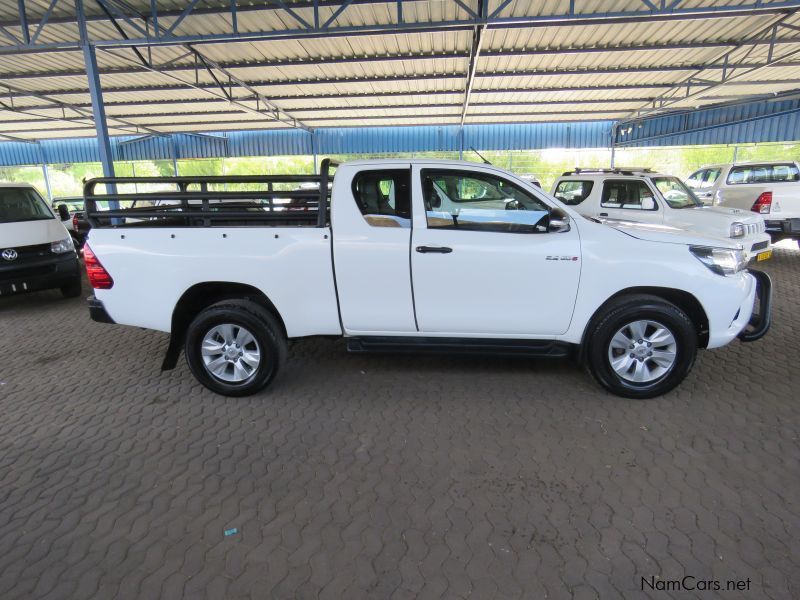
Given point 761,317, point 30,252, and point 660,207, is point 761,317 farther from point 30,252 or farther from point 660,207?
point 30,252

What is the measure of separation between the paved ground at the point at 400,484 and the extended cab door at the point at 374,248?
74 centimetres

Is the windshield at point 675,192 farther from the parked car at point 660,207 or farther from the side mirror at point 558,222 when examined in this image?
the side mirror at point 558,222

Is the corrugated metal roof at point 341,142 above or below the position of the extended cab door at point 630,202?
above

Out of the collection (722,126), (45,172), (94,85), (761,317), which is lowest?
(761,317)

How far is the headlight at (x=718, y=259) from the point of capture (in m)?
3.68

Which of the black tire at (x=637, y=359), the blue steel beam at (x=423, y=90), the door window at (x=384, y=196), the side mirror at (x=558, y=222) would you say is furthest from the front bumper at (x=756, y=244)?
the blue steel beam at (x=423, y=90)

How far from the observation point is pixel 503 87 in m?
14.0

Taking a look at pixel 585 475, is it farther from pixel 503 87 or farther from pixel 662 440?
pixel 503 87

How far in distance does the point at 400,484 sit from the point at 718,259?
301 centimetres

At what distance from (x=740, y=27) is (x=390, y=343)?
11353 mm

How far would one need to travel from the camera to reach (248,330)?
12.8 ft

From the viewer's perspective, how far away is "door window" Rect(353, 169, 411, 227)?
3.81m

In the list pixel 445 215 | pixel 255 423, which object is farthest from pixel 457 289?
pixel 255 423

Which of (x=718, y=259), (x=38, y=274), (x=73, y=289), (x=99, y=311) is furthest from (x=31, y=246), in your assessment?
(x=718, y=259)
